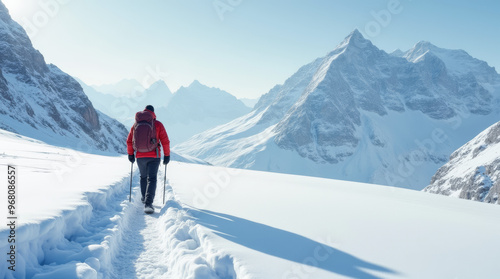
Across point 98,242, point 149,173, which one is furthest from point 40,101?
point 98,242

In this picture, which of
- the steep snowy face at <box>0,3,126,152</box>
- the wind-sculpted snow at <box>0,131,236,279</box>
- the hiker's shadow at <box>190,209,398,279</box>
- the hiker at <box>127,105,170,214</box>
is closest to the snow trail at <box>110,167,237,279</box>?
the wind-sculpted snow at <box>0,131,236,279</box>

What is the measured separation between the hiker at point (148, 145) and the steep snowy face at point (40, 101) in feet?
228

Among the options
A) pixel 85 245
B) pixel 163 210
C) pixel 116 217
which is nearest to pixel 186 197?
pixel 163 210

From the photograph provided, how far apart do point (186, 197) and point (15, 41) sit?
406 feet

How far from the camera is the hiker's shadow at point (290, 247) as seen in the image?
3930 mm

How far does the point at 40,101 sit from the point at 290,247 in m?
107

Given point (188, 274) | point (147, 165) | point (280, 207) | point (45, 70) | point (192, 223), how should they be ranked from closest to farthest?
point (188, 274) → point (192, 223) → point (280, 207) → point (147, 165) → point (45, 70)

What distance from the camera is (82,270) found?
11.5ft

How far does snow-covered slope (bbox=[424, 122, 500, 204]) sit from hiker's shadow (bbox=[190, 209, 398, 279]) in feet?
283

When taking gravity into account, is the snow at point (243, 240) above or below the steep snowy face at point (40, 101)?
below

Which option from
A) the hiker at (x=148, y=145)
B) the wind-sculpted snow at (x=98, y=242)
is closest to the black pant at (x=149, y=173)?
the hiker at (x=148, y=145)

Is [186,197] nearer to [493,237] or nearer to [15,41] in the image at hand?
[493,237]

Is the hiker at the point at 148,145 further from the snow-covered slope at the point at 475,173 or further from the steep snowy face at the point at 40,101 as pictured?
the snow-covered slope at the point at 475,173

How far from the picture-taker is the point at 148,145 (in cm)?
836
